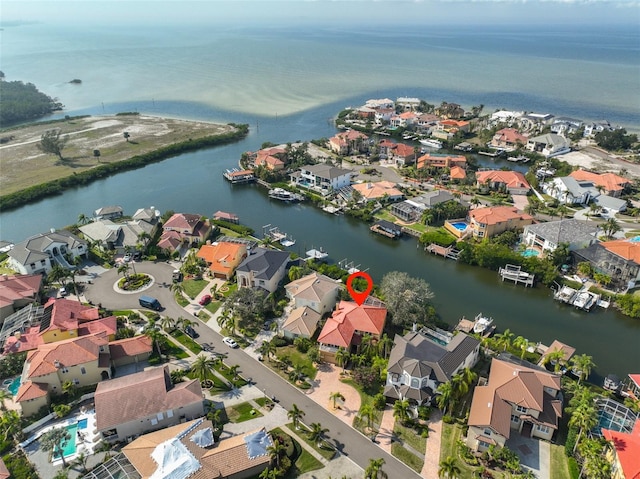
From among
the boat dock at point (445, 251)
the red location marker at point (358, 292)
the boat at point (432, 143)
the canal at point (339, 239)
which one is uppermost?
the boat at point (432, 143)

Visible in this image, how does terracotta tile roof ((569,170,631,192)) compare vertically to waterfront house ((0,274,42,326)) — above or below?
above

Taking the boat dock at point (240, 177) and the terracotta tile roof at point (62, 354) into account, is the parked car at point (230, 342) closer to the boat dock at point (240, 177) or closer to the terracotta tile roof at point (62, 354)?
the terracotta tile roof at point (62, 354)

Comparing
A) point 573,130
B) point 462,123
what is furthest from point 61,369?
point 573,130

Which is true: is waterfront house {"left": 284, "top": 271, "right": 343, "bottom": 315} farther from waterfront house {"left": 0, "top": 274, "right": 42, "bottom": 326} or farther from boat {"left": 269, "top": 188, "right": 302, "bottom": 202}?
boat {"left": 269, "top": 188, "right": 302, "bottom": 202}

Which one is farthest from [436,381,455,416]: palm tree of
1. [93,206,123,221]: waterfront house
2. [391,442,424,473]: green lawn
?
[93,206,123,221]: waterfront house

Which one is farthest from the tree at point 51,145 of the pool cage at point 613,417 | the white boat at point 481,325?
the pool cage at point 613,417

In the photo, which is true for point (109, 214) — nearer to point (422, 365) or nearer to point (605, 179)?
point (422, 365)
